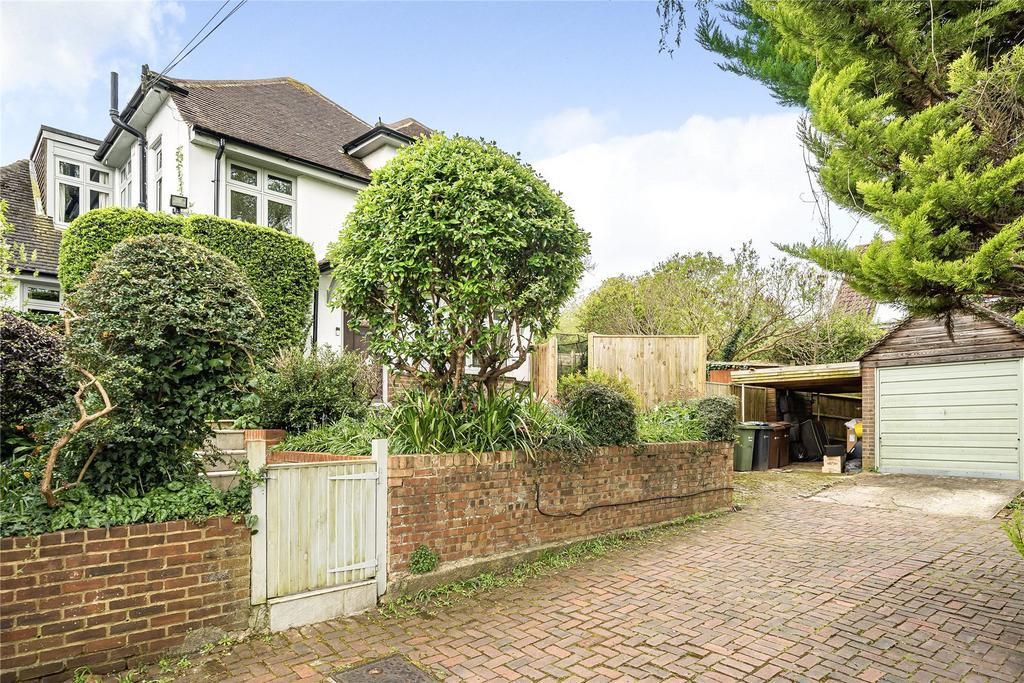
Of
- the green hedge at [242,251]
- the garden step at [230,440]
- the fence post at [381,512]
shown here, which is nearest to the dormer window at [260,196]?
the green hedge at [242,251]

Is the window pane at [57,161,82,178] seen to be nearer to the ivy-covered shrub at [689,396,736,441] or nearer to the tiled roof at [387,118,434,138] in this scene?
the tiled roof at [387,118,434,138]

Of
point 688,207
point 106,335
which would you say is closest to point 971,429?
point 688,207

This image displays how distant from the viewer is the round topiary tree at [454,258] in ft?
19.5

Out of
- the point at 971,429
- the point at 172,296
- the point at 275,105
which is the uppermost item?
the point at 275,105

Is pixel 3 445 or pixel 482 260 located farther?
pixel 482 260

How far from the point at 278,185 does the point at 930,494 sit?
1420 centimetres

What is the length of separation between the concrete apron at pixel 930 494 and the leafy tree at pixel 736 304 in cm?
816

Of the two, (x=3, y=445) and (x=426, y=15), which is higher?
(x=426, y=15)

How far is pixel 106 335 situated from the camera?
13.8 ft

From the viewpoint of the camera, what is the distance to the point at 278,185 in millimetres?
13555

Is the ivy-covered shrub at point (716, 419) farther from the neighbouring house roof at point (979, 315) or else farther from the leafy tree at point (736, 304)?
the leafy tree at point (736, 304)

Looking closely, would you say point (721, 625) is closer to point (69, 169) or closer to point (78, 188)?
point (78, 188)

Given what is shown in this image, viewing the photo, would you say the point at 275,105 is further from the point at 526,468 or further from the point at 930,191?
the point at 930,191

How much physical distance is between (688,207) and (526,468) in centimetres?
1171
